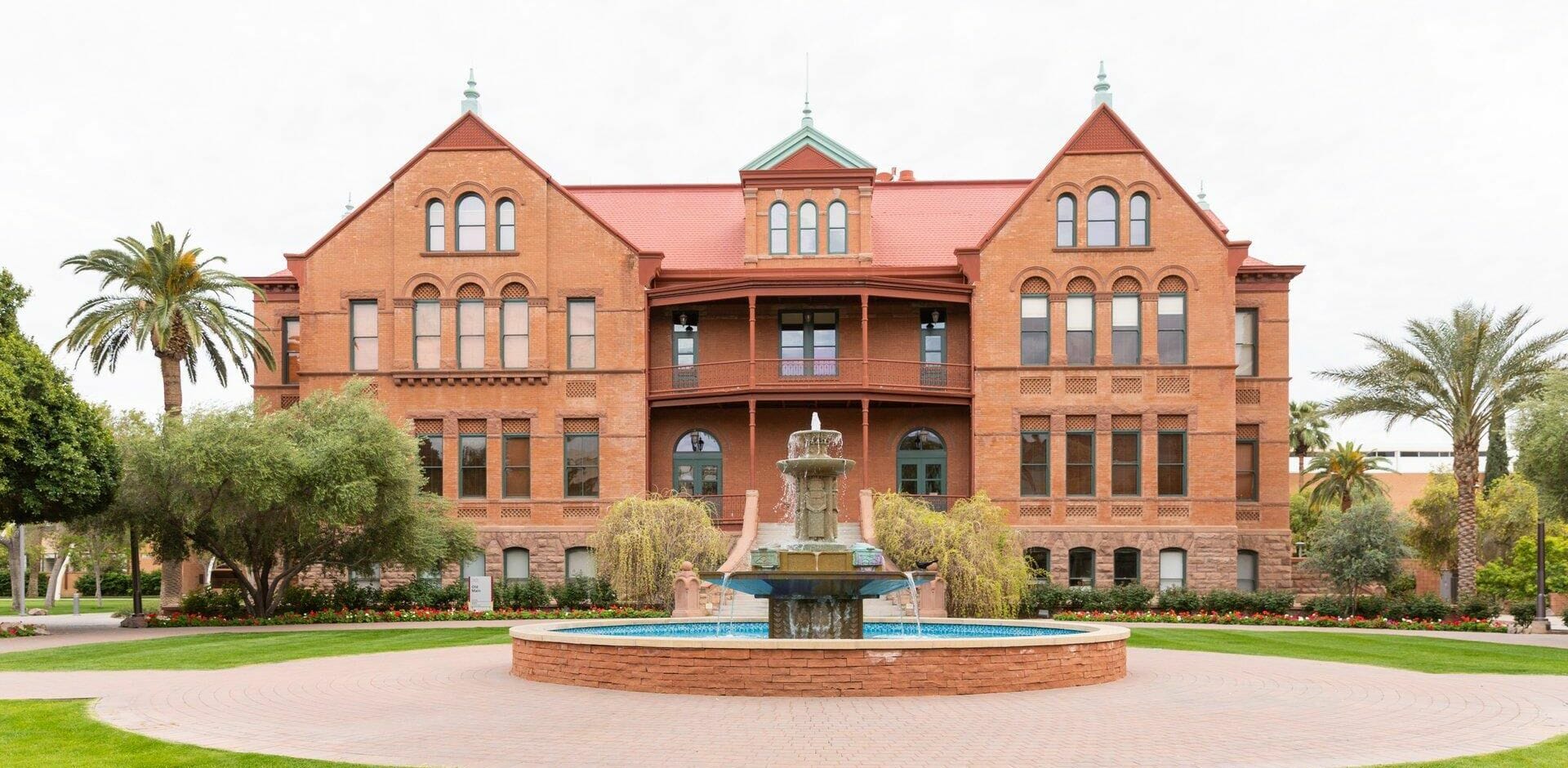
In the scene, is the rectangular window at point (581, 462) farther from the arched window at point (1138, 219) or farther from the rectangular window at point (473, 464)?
the arched window at point (1138, 219)

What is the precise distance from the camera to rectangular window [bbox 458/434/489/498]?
131 feet

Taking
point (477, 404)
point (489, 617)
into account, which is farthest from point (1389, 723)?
point (477, 404)

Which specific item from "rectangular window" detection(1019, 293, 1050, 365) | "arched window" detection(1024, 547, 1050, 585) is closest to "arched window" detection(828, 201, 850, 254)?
"rectangular window" detection(1019, 293, 1050, 365)

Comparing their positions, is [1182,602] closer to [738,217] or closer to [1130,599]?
[1130,599]

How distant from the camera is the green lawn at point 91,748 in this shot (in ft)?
38.7

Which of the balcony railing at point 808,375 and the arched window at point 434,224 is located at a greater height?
the arched window at point 434,224

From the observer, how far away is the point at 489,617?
3366 cm

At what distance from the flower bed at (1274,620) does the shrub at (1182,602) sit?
12 cm

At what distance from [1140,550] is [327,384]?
24.2 meters

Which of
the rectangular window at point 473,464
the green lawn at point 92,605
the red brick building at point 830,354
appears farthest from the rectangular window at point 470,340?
the green lawn at point 92,605

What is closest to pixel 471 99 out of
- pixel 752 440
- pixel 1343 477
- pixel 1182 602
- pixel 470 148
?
pixel 470 148

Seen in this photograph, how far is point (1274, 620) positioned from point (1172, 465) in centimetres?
644

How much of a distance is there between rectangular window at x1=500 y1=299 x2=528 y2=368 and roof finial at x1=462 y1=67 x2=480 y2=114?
649cm

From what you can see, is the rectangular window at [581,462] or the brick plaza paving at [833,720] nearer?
the brick plaza paving at [833,720]
